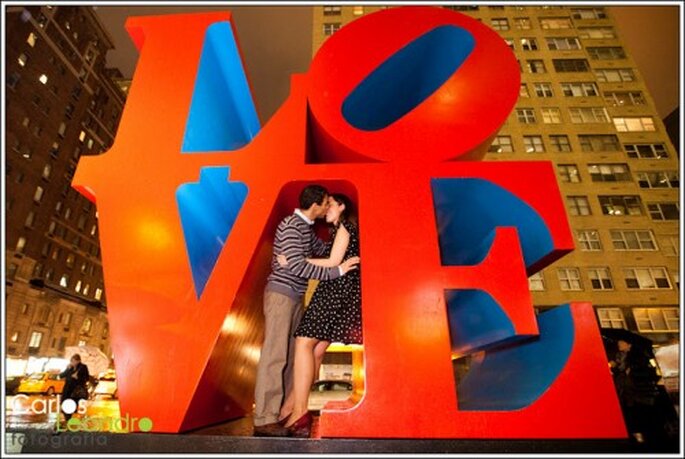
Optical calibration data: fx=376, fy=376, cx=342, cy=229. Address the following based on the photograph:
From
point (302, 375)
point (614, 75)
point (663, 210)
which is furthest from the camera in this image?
point (614, 75)

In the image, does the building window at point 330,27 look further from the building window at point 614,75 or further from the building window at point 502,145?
the building window at point 614,75

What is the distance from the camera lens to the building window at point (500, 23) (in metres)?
34.4

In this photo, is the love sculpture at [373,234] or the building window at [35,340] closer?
the love sculpture at [373,234]

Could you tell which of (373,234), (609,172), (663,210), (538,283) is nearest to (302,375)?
(373,234)

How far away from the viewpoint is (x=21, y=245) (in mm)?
36062

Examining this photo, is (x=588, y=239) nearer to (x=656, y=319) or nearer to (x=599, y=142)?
(x=656, y=319)

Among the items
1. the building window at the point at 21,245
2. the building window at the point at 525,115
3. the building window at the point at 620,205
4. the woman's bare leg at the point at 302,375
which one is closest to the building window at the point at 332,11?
the building window at the point at 525,115

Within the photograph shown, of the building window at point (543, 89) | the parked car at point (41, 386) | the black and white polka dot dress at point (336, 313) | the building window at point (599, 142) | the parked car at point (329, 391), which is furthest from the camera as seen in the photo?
the building window at point (543, 89)

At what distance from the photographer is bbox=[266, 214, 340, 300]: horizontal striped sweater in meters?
3.16

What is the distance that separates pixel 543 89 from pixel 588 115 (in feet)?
13.4

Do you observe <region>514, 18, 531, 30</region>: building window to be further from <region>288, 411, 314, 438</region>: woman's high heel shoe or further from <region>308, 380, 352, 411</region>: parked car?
<region>288, 411, 314, 438</region>: woman's high heel shoe

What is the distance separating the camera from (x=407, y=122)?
3.60m

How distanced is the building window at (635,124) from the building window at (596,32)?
870cm

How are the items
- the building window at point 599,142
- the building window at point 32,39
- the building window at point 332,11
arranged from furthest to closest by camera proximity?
the building window at point 32,39 → the building window at point 332,11 → the building window at point 599,142
